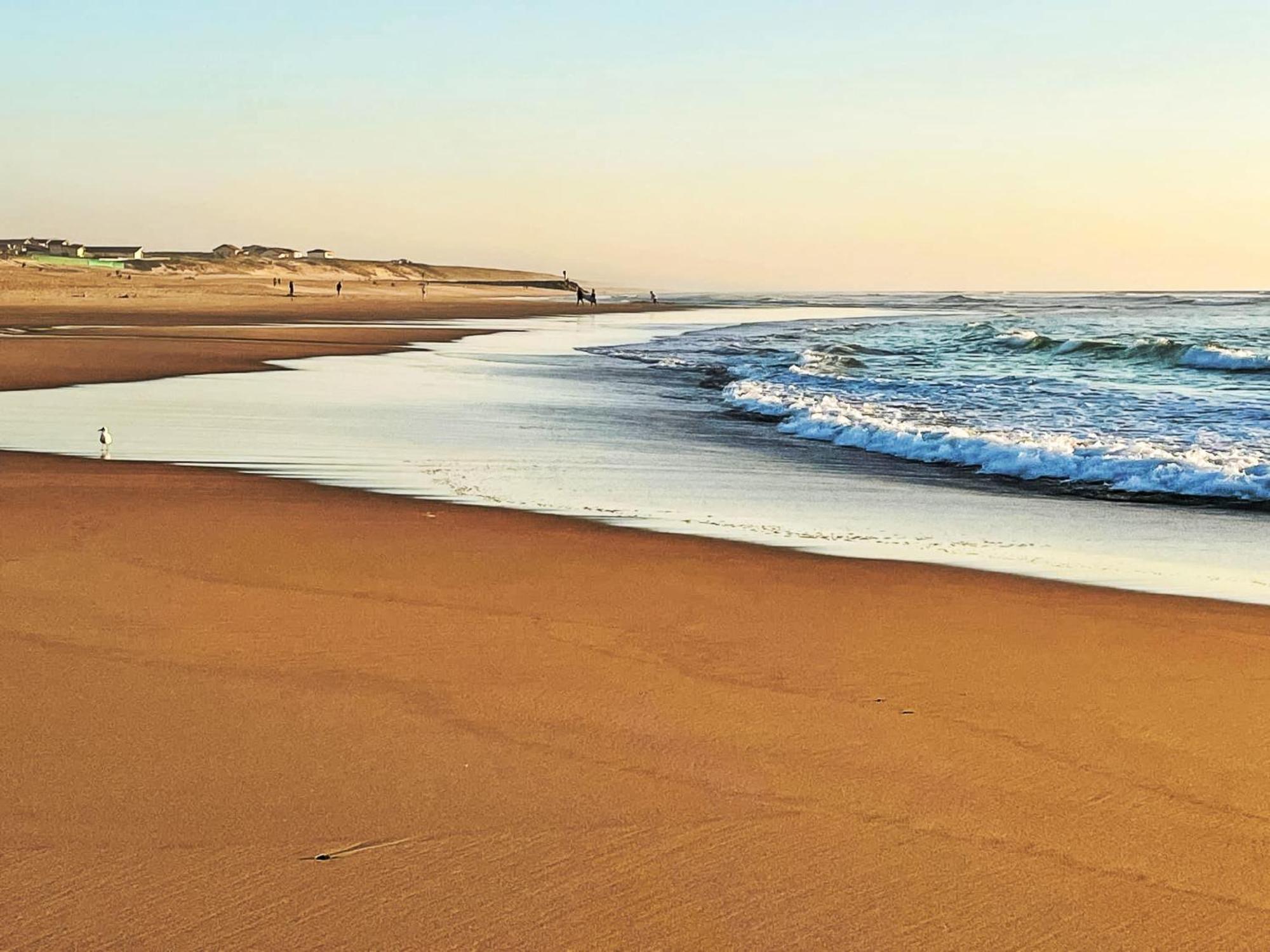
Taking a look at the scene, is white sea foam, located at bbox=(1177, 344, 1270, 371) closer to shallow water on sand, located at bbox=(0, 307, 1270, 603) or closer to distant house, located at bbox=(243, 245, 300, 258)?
shallow water on sand, located at bbox=(0, 307, 1270, 603)

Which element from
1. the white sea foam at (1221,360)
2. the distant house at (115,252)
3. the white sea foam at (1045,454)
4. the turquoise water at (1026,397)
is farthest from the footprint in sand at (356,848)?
the distant house at (115,252)

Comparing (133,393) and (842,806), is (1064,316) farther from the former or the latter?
(842,806)

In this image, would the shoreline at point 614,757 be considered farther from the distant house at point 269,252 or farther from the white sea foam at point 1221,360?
the distant house at point 269,252

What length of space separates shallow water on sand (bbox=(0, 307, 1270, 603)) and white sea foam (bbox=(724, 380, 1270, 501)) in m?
0.43

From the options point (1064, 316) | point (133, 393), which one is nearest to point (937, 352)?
point (133, 393)

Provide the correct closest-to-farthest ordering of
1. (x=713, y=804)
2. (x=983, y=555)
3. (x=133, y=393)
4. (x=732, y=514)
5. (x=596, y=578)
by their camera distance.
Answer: (x=713, y=804) → (x=596, y=578) → (x=983, y=555) → (x=732, y=514) → (x=133, y=393)

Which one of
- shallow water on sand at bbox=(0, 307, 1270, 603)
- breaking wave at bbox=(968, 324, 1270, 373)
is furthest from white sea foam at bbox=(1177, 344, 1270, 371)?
shallow water on sand at bbox=(0, 307, 1270, 603)

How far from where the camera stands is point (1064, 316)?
67.8 m

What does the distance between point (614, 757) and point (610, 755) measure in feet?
0.07

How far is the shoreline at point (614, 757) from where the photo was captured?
2752 mm

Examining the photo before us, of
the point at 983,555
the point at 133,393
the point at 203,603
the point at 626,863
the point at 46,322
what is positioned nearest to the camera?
the point at 626,863

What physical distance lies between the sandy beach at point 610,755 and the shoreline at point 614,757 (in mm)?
12

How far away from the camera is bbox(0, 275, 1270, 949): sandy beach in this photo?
108 inches

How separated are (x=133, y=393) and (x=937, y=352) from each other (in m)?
21.3
